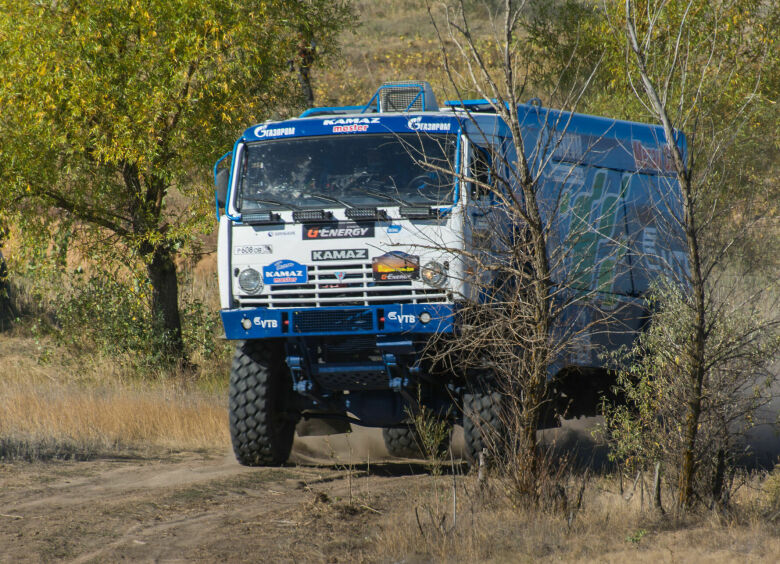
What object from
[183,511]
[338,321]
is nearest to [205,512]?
[183,511]

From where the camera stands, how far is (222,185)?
351 inches

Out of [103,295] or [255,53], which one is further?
[103,295]

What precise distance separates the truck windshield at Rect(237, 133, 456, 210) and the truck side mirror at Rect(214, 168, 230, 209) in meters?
0.24

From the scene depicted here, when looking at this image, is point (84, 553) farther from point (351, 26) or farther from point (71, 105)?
point (351, 26)

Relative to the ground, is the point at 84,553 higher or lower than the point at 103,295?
lower

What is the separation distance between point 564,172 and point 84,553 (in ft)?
18.9

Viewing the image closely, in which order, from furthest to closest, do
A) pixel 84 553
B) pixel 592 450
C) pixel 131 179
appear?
pixel 131 179 < pixel 592 450 < pixel 84 553

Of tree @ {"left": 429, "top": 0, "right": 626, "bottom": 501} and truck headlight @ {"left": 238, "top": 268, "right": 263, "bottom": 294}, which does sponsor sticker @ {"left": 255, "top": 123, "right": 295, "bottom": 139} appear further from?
tree @ {"left": 429, "top": 0, "right": 626, "bottom": 501}

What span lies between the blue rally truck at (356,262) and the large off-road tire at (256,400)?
0.04 ft

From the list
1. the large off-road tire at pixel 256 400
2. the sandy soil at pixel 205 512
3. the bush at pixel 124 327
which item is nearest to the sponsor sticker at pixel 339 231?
the large off-road tire at pixel 256 400

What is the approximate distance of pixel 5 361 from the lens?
1834 centimetres

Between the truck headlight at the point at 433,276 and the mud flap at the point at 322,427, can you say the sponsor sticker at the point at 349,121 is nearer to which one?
the truck headlight at the point at 433,276

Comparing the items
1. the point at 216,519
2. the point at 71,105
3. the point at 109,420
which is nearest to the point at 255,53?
the point at 71,105

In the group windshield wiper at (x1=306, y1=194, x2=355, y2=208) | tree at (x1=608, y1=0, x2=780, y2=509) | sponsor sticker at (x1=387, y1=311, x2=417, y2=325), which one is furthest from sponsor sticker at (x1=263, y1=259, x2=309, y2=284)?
tree at (x1=608, y1=0, x2=780, y2=509)
